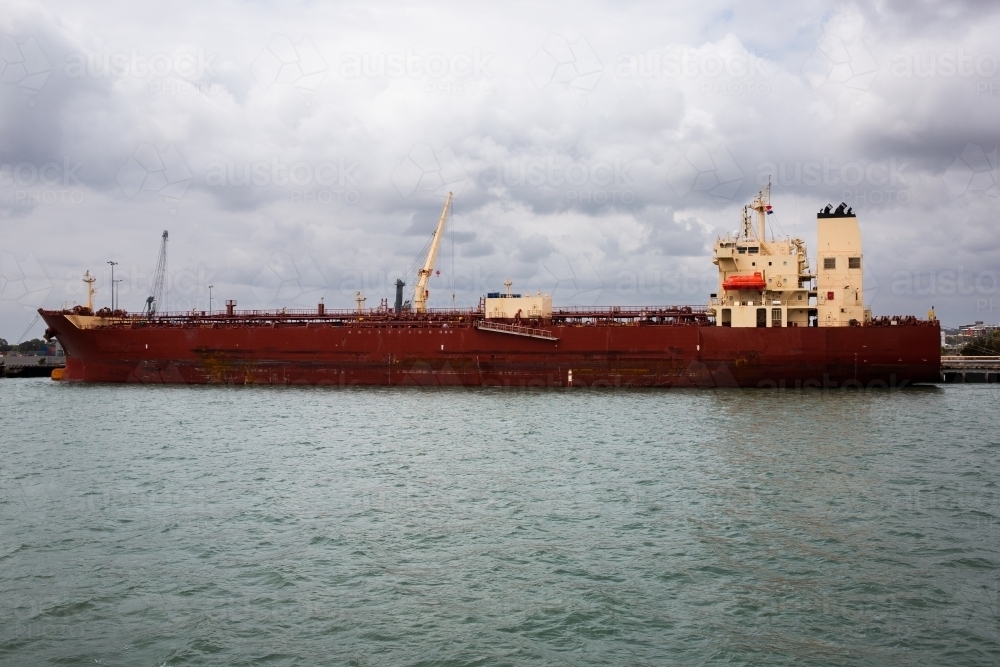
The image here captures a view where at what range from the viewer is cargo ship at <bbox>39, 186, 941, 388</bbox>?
35750 mm

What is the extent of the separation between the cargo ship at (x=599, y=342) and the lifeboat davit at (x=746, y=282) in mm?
94

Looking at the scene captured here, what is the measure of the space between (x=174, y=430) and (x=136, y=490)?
9360mm

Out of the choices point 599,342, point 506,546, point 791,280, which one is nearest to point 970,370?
point 791,280

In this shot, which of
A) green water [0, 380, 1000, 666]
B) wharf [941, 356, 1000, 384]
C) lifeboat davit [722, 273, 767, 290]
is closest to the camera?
green water [0, 380, 1000, 666]

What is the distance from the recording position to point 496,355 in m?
38.8

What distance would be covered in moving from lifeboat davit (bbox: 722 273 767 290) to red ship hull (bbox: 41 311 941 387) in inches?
91.8

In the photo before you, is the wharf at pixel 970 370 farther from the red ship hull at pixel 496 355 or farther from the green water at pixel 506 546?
the green water at pixel 506 546

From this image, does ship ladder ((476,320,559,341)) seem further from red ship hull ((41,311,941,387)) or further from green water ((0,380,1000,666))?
green water ((0,380,1000,666))

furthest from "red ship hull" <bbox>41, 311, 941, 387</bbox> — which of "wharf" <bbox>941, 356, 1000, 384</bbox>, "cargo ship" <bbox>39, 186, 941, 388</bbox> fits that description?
"wharf" <bbox>941, 356, 1000, 384</bbox>

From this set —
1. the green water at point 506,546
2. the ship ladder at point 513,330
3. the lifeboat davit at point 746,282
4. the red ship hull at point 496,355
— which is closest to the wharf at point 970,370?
the red ship hull at point 496,355

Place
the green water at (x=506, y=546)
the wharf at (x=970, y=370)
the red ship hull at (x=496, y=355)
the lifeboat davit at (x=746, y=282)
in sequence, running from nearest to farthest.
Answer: the green water at (x=506, y=546), the red ship hull at (x=496, y=355), the lifeboat davit at (x=746, y=282), the wharf at (x=970, y=370)

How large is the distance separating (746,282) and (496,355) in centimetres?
1241

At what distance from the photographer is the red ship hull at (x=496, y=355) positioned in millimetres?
35531

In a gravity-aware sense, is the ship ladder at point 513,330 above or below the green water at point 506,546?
above
